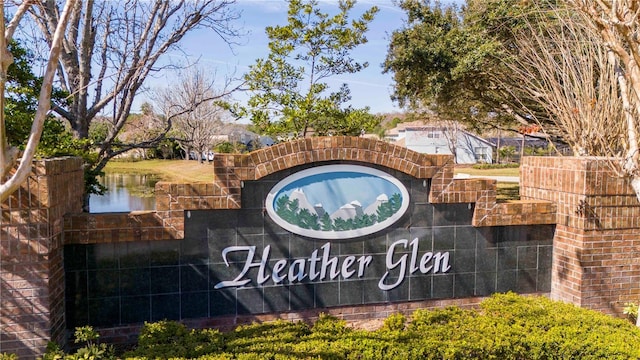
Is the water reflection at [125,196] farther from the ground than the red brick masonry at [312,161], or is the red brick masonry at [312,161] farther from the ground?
the red brick masonry at [312,161]

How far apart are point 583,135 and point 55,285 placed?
24.3ft

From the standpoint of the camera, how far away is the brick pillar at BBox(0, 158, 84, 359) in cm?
475

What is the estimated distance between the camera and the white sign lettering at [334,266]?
5812 millimetres

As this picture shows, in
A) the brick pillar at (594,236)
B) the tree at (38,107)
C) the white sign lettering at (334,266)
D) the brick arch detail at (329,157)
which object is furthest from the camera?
the brick pillar at (594,236)

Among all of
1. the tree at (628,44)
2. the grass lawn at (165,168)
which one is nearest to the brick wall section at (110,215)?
the tree at (628,44)

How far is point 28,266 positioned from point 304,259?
9.81 ft

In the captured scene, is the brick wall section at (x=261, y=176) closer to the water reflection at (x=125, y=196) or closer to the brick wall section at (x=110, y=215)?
the brick wall section at (x=110, y=215)

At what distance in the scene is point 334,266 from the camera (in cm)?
606

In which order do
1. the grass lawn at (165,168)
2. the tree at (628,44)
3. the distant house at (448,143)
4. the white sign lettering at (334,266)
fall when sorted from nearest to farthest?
1. the tree at (628,44)
2. the white sign lettering at (334,266)
3. the grass lawn at (165,168)
4. the distant house at (448,143)

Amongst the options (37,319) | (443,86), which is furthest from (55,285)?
(443,86)

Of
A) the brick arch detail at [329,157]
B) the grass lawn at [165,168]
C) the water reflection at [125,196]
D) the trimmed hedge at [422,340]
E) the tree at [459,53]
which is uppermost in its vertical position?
the tree at [459,53]

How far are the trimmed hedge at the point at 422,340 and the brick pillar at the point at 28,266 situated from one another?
1115 mm

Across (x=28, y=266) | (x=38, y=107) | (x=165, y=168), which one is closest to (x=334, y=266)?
(x=28, y=266)

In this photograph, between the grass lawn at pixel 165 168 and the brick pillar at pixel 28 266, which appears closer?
the brick pillar at pixel 28 266
